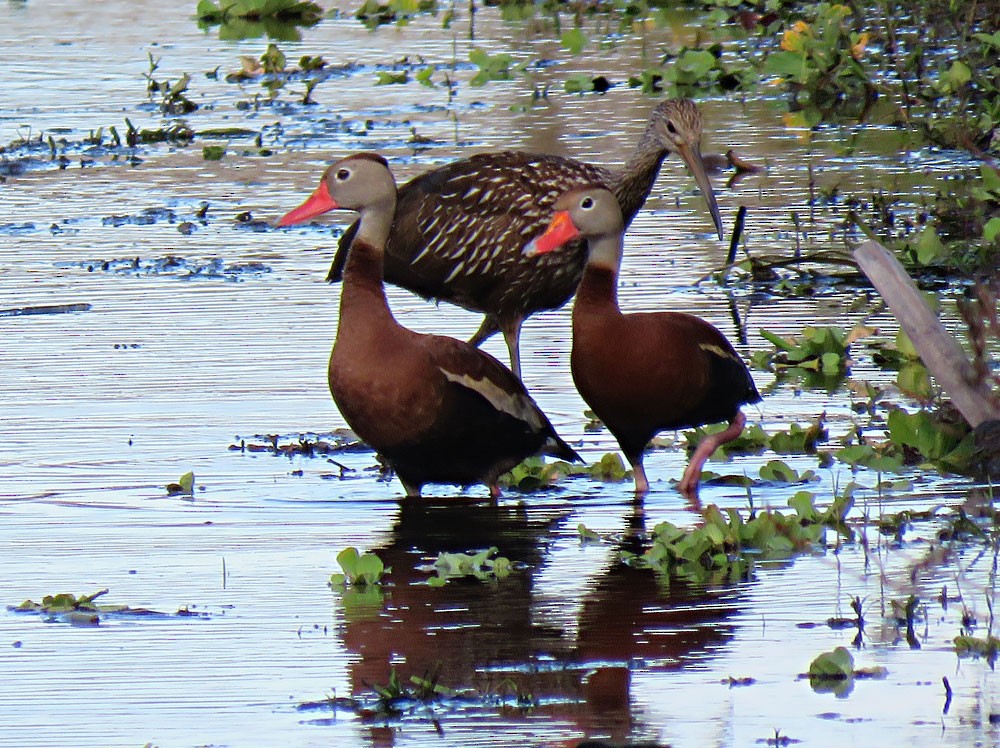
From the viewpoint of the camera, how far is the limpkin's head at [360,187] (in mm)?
8094

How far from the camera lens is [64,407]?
882 cm

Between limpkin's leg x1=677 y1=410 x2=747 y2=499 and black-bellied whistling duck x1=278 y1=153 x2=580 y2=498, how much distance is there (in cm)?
45

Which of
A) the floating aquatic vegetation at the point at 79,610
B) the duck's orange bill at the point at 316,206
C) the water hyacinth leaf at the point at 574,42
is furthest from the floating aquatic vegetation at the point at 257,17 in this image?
the floating aquatic vegetation at the point at 79,610

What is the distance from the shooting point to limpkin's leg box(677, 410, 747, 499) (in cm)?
764

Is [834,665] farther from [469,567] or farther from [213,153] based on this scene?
[213,153]

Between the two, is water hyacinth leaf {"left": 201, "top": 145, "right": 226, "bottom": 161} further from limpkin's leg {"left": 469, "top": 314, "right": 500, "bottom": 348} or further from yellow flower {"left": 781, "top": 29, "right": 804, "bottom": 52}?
limpkin's leg {"left": 469, "top": 314, "right": 500, "bottom": 348}

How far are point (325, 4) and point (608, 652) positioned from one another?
64.1ft

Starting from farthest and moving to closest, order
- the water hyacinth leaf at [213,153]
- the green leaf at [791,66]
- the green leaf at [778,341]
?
the green leaf at [791,66] < the water hyacinth leaf at [213,153] < the green leaf at [778,341]

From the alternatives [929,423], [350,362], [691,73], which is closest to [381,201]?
[350,362]

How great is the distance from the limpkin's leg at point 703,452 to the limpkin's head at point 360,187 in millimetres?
1451

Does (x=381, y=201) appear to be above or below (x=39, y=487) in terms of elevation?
above

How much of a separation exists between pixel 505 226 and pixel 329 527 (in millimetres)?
2799

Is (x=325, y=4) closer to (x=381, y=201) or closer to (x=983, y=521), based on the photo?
(x=381, y=201)

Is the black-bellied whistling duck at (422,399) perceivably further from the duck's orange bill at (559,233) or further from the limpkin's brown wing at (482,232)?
the limpkin's brown wing at (482,232)
